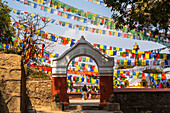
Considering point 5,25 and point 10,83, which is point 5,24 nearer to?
point 5,25

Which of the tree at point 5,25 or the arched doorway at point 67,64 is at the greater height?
the tree at point 5,25

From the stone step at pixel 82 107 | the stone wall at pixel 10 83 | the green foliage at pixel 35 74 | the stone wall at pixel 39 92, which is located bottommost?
the stone step at pixel 82 107

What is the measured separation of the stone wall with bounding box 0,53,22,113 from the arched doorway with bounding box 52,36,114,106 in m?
11.1

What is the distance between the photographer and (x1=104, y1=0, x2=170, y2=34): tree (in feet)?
36.8

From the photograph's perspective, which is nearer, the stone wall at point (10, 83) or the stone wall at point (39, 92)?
the stone wall at point (10, 83)

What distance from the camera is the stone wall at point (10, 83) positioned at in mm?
5098

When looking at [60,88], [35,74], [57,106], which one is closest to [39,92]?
[60,88]

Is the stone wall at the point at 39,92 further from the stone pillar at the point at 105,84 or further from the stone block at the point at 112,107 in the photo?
the stone block at the point at 112,107

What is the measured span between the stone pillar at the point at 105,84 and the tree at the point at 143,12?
154 inches

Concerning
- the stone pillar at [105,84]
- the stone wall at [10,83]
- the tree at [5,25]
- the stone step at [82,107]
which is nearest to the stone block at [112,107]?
the stone step at [82,107]

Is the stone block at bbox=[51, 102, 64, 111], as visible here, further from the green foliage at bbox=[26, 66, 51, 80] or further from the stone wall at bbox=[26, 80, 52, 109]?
the green foliage at bbox=[26, 66, 51, 80]

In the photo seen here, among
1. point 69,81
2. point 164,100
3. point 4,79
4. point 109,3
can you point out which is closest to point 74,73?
point 69,81

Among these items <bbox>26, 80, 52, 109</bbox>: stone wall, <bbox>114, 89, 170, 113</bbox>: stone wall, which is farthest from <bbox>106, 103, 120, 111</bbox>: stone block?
<bbox>26, 80, 52, 109</bbox>: stone wall

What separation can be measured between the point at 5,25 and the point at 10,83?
1993cm
